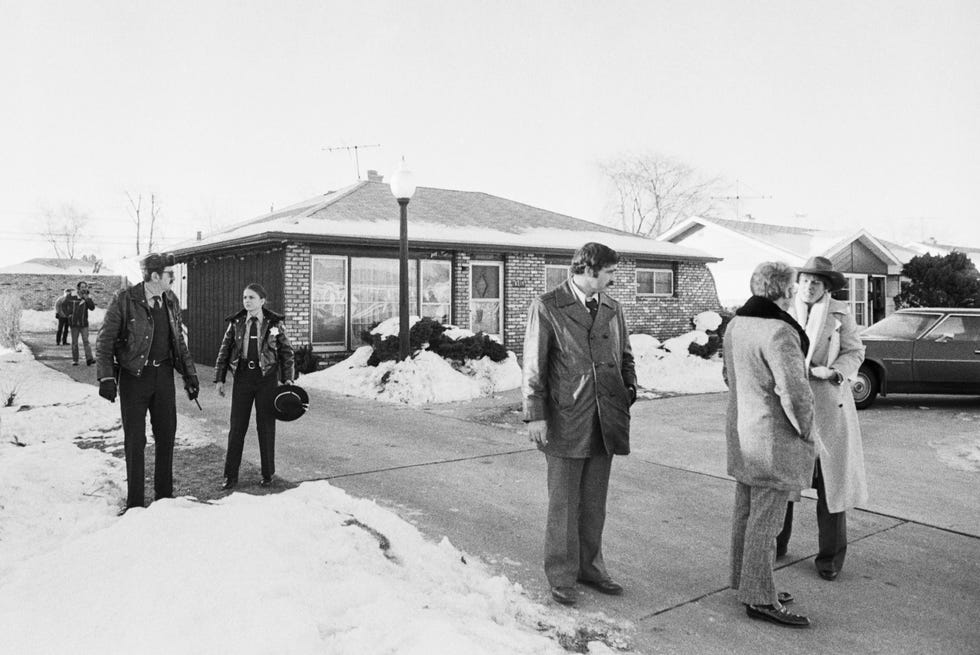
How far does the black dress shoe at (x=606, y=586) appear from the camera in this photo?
4.22 m

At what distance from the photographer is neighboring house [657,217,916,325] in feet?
91.7

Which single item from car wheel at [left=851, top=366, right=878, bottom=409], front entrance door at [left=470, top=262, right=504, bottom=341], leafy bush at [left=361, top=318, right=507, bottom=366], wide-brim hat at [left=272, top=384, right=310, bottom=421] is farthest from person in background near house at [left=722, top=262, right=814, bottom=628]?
front entrance door at [left=470, top=262, right=504, bottom=341]

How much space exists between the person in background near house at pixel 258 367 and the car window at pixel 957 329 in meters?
9.80

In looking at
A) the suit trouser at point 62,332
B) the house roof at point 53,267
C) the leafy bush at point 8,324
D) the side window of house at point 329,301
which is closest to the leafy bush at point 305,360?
the side window of house at point 329,301

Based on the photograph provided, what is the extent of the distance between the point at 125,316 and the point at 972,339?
11429mm

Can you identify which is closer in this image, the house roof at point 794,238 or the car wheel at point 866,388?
the car wheel at point 866,388

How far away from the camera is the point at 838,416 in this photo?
449cm

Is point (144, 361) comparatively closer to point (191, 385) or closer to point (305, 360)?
point (191, 385)

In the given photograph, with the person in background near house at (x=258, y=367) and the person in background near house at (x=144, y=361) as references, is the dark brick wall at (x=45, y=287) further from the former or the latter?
the person in background near house at (x=144, y=361)

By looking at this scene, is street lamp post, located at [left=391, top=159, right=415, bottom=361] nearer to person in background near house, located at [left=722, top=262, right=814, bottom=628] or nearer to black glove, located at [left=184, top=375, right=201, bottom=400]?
black glove, located at [left=184, top=375, right=201, bottom=400]

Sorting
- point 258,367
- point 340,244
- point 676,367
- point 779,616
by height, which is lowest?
point 779,616

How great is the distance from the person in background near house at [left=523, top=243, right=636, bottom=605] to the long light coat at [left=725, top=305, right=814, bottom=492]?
0.60m

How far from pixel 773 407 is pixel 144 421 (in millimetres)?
4220

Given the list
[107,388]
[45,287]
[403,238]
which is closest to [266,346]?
[107,388]
